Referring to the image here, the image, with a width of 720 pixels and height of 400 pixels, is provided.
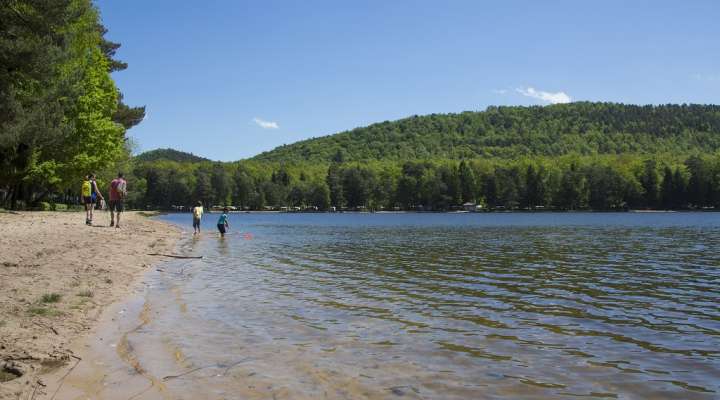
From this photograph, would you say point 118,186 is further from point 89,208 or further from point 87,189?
point 89,208

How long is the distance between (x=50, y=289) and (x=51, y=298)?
134 centimetres

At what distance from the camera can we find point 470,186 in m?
174

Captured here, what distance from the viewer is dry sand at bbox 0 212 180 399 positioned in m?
7.36

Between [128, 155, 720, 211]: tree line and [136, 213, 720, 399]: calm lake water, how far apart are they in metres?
144

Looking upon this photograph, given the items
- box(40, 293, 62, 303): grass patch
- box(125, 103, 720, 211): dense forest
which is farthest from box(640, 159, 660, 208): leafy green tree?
box(40, 293, 62, 303): grass patch

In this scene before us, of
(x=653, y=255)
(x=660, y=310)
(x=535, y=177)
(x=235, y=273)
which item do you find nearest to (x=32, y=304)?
(x=235, y=273)

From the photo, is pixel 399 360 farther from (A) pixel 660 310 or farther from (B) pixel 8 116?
(B) pixel 8 116

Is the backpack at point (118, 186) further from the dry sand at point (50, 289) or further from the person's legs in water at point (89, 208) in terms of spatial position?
the dry sand at point (50, 289)

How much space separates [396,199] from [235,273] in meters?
167

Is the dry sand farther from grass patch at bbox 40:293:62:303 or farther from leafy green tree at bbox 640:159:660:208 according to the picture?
leafy green tree at bbox 640:159:660:208

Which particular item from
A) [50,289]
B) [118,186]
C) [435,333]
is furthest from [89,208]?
[435,333]

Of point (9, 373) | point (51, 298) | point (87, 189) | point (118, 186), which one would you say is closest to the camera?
point (9, 373)

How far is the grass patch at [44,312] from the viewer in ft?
32.2

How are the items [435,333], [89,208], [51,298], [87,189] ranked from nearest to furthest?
[435,333] → [51,298] → [87,189] → [89,208]
